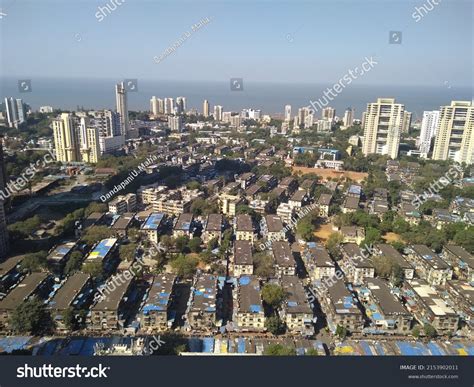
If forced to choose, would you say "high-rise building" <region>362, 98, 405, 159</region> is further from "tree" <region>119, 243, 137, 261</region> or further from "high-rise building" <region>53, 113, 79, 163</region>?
"tree" <region>119, 243, 137, 261</region>

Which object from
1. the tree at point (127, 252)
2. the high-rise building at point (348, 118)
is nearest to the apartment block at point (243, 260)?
the tree at point (127, 252)

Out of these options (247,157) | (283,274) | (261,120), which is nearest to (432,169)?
(247,157)

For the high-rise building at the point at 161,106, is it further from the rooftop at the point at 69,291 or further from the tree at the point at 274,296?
the tree at the point at 274,296

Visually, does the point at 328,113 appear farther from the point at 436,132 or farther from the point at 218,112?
the point at 436,132

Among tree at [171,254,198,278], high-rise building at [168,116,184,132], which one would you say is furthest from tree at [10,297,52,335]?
high-rise building at [168,116,184,132]

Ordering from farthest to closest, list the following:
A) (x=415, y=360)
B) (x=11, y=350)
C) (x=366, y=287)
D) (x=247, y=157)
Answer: (x=247, y=157) → (x=366, y=287) → (x=11, y=350) → (x=415, y=360)

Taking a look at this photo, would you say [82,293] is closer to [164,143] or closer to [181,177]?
[181,177]

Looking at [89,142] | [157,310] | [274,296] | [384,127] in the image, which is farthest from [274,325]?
[384,127]
